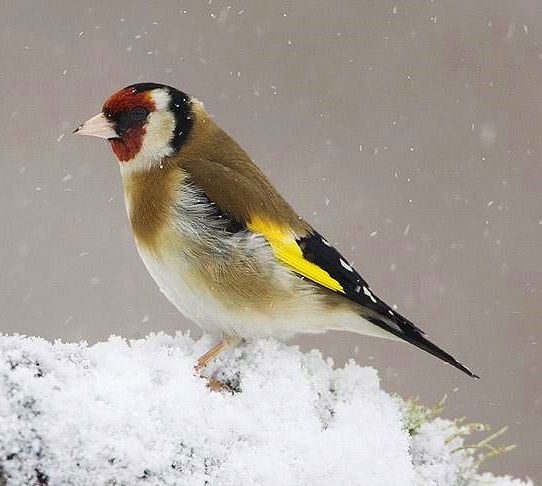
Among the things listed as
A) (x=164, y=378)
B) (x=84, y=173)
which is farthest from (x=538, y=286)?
(x=164, y=378)

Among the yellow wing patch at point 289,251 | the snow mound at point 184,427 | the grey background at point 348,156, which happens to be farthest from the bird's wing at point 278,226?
the grey background at point 348,156

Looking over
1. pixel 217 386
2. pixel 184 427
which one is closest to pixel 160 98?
pixel 217 386

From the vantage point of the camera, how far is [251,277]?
7.88 ft

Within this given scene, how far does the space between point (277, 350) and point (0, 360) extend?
2.40ft

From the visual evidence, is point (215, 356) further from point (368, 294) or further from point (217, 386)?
point (368, 294)

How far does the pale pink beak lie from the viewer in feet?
8.38

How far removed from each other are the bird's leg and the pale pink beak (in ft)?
2.57

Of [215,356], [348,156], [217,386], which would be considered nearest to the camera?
[217,386]

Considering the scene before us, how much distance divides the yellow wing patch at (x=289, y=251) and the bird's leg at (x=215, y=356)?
33 centimetres

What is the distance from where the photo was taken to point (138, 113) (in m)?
2.64

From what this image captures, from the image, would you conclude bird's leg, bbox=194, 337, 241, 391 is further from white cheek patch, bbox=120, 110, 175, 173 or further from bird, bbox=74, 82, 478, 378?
white cheek patch, bbox=120, 110, 175, 173

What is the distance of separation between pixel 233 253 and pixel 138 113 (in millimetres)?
539

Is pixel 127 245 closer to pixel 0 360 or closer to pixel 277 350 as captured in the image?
pixel 277 350

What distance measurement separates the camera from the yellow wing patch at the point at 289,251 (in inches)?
95.3
